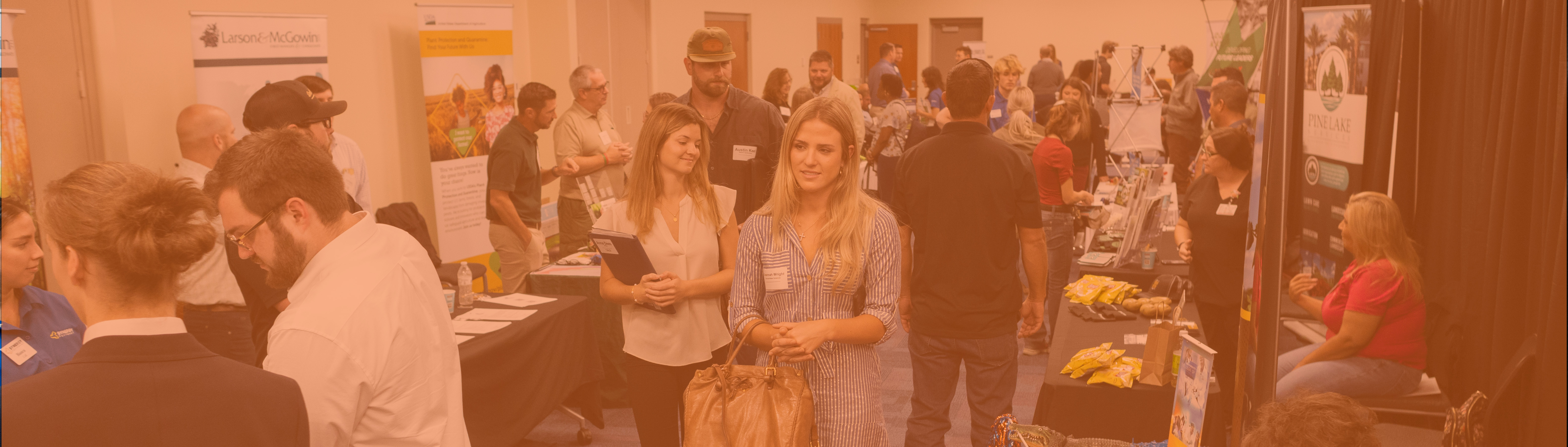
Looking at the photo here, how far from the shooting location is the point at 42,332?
2398 mm

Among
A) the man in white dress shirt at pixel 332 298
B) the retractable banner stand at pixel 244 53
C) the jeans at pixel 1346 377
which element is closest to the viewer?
the man in white dress shirt at pixel 332 298

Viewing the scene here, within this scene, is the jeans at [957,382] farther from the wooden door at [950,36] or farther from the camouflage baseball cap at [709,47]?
the wooden door at [950,36]

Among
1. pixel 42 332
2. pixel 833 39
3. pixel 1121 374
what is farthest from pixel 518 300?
pixel 833 39

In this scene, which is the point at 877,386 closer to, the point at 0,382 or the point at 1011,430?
the point at 1011,430

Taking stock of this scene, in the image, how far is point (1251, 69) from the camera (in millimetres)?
7328

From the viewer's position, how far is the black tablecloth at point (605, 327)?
438 cm

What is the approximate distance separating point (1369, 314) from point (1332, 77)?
25.1 inches

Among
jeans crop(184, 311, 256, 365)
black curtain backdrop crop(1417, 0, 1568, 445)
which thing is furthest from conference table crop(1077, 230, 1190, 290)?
jeans crop(184, 311, 256, 365)

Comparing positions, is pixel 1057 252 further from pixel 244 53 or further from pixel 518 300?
pixel 244 53

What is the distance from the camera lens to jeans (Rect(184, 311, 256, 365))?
337 centimetres

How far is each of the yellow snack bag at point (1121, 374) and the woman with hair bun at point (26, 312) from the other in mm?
2732

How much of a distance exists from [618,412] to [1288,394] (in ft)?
9.40

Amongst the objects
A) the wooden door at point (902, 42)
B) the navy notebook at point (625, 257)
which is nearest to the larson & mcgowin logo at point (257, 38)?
the navy notebook at point (625, 257)

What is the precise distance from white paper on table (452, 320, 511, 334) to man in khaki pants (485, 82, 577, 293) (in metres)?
1.53
